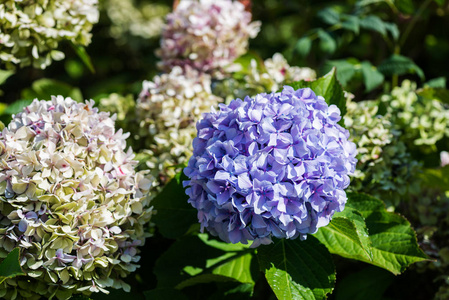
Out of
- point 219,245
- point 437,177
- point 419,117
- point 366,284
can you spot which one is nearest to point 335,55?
point 419,117

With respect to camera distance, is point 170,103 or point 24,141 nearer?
point 24,141

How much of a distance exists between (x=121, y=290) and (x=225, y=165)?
0.57 meters

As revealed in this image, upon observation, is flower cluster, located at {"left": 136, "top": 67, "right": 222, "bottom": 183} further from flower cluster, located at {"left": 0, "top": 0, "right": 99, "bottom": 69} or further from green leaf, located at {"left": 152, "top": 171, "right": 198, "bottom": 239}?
flower cluster, located at {"left": 0, "top": 0, "right": 99, "bottom": 69}

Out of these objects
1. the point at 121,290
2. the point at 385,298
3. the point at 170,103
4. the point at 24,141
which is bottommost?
the point at 385,298

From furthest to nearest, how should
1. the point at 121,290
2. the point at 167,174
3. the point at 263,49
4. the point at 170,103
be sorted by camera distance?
the point at 263,49
the point at 170,103
the point at 167,174
the point at 121,290

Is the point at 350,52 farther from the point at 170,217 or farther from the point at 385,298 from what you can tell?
the point at 170,217

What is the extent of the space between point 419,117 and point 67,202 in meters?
1.24

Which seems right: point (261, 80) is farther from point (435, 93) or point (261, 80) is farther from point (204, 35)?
point (435, 93)

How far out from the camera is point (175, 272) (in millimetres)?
1430

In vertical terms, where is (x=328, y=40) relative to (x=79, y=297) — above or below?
above

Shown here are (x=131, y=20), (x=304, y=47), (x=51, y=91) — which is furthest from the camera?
(x=131, y=20)

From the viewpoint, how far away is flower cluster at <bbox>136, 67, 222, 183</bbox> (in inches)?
60.5

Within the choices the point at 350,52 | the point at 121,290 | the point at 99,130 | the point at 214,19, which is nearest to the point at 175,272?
the point at 121,290

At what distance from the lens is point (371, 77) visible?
1825 millimetres
